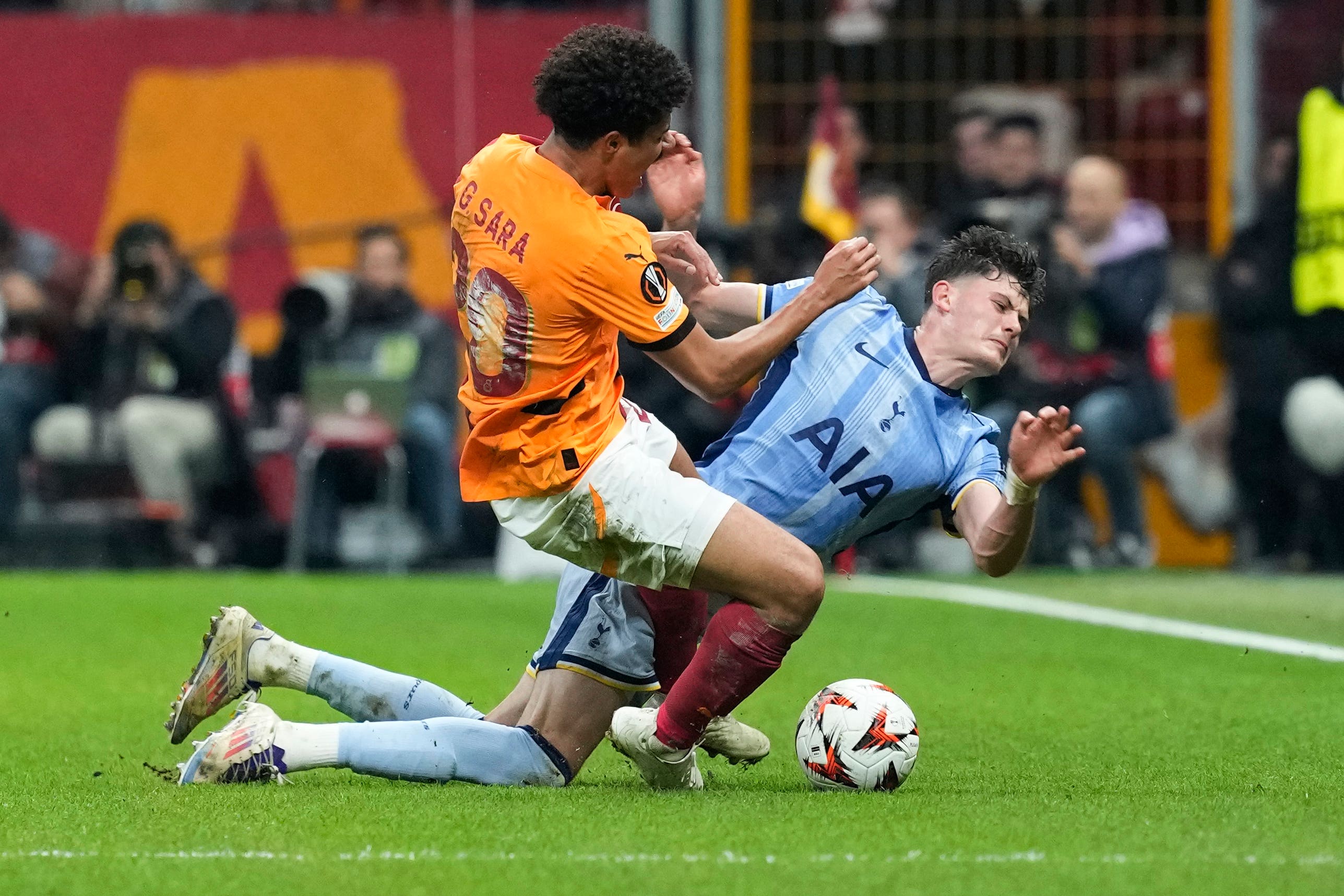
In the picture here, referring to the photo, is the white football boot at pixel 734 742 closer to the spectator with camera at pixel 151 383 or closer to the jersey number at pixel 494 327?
the jersey number at pixel 494 327

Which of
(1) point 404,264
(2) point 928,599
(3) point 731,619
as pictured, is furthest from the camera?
(1) point 404,264

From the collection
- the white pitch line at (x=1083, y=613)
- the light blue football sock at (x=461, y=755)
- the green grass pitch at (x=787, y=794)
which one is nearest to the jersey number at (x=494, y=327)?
the light blue football sock at (x=461, y=755)

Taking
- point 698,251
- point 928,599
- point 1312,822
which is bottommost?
point 928,599

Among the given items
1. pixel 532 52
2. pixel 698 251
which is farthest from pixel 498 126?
pixel 698 251

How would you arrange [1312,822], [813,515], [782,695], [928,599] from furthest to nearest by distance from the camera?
1. [928,599]
2. [782,695]
3. [813,515]
4. [1312,822]

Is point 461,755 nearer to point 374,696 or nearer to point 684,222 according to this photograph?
point 374,696

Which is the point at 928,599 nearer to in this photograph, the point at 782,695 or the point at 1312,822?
the point at 782,695

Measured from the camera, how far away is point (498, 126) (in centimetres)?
1408

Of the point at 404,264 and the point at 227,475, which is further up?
the point at 404,264

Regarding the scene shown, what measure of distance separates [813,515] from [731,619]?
0.56m

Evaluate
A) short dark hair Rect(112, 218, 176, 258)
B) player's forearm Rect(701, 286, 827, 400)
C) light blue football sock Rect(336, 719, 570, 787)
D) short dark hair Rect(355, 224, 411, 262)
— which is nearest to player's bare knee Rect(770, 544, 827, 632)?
player's forearm Rect(701, 286, 827, 400)

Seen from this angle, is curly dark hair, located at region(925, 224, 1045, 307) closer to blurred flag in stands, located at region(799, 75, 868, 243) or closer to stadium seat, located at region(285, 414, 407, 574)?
blurred flag in stands, located at region(799, 75, 868, 243)

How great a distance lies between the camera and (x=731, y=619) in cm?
527

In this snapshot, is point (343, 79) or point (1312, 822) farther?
point (343, 79)
